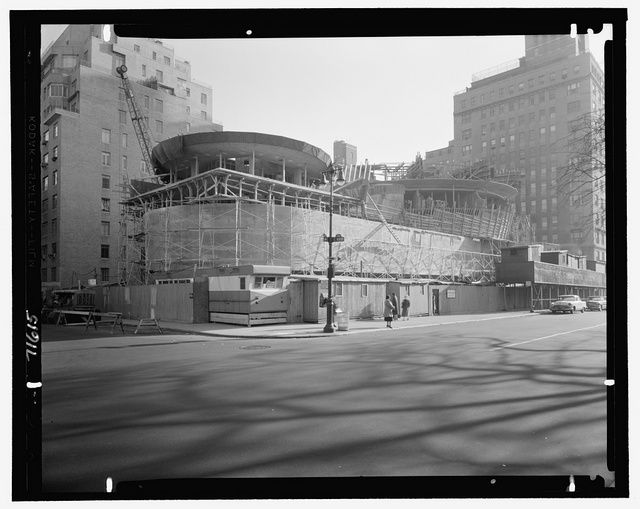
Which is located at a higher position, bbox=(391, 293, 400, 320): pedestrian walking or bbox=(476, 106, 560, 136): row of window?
bbox=(476, 106, 560, 136): row of window

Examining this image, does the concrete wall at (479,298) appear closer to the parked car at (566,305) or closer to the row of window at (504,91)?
the parked car at (566,305)

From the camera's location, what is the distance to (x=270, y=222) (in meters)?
30.8

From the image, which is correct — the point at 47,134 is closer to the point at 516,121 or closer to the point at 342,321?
the point at 516,121

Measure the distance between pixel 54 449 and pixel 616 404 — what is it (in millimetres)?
4659

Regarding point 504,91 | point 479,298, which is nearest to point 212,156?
point 504,91

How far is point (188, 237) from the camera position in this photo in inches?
1188

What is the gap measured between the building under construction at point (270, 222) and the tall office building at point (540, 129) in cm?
1647

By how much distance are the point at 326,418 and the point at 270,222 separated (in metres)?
25.8

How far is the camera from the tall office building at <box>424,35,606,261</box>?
12.1ft

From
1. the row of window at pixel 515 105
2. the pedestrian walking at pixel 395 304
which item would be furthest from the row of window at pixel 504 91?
the pedestrian walking at pixel 395 304

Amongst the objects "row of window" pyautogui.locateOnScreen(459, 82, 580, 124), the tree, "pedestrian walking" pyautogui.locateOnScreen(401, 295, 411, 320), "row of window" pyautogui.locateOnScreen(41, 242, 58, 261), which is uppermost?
"row of window" pyautogui.locateOnScreen(459, 82, 580, 124)

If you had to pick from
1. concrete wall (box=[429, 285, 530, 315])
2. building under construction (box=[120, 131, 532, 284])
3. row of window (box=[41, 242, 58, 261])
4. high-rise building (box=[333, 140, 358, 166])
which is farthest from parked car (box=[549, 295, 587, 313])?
row of window (box=[41, 242, 58, 261])

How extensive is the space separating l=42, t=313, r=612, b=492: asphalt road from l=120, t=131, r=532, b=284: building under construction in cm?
1522

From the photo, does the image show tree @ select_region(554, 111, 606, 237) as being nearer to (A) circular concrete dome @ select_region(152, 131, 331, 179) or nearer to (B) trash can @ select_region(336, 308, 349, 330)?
(A) circular concrete dome @ select_region(152, 131, 331, 179)
